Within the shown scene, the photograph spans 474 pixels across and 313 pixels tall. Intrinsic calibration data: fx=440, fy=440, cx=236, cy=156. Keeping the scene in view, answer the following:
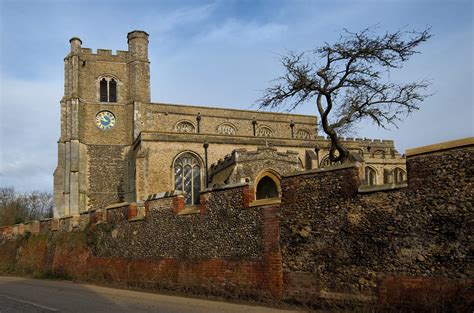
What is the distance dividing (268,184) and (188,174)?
6943mm

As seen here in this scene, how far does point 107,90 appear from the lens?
36531 mm

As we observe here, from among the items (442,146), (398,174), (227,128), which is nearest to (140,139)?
(227,128)

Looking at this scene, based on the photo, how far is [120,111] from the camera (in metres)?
36.2

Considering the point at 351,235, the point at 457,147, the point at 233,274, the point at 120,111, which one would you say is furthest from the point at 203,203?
the point at 120,111

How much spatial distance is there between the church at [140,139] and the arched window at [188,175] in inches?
2.4

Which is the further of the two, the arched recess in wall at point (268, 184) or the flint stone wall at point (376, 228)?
the arched recess in wall at point (268, 184)

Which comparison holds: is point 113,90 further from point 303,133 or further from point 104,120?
point 303,133

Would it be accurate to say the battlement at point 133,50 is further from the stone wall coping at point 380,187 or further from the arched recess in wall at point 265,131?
the stone wall coping at point 380,187

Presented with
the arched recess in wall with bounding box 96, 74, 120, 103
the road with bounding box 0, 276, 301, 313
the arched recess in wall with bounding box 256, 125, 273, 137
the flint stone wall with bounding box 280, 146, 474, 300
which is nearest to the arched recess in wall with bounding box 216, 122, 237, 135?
the arched recess in wall with bounding box 256, 125, 273, 137

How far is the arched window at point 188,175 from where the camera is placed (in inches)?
1071

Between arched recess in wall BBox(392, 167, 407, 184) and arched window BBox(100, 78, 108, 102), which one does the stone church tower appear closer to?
arched window BBox(100, 78, 108, 102)

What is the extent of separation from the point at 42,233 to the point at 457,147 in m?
Result: 20.3

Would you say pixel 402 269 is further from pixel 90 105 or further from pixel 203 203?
pixel 90 105

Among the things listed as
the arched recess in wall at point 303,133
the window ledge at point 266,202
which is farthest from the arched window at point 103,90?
the window ledge at point 266,202
